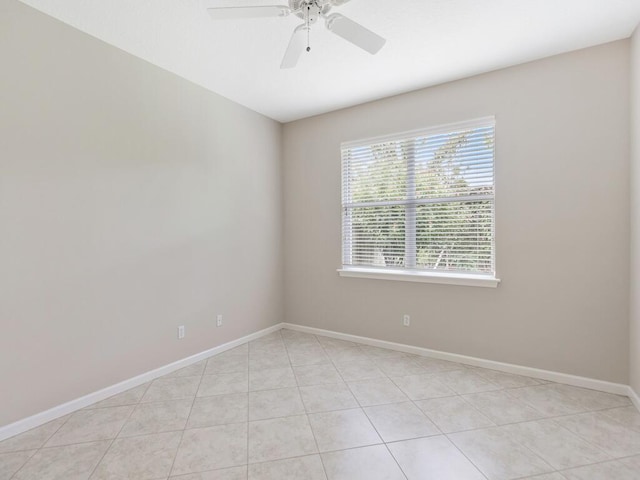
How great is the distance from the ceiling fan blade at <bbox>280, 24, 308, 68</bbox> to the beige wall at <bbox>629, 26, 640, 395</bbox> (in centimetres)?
237

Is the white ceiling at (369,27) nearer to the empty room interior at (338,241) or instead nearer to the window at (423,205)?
the empty room interior at (338,241)

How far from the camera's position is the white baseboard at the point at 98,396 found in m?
2.01

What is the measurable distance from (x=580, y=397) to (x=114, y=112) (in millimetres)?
4238

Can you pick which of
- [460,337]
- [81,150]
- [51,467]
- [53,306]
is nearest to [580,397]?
[460,337]

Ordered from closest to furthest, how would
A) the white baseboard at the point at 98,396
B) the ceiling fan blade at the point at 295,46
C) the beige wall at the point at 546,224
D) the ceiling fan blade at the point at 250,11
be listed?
the ceiling fan blade at the point at 250,11 → the ceiling fan blade at the point at 295,46 → the white baseboard at the point at 98,396 → the beige wall at the point at 546,224

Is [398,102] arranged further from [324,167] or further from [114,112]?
[114,112]

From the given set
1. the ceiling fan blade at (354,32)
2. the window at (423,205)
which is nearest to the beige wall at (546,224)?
the window at (423,205)

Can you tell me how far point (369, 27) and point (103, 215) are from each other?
2.44 m

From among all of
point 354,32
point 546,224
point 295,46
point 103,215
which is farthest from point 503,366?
point 103,215

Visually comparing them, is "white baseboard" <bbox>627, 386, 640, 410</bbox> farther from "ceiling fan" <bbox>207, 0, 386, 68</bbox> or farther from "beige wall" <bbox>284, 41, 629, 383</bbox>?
"ceiling fan" <bbox>207, 0, 386, 68</bbox>

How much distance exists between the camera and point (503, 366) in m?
2.87

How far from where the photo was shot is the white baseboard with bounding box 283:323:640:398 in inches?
97.4

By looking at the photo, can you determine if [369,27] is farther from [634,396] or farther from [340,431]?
[634,396]

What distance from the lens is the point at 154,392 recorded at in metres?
2.55
